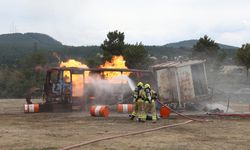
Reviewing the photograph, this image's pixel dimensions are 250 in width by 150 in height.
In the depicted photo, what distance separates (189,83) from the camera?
75.1 feet

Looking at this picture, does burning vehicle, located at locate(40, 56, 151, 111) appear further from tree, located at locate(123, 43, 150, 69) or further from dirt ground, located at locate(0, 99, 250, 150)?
tree, located at locate(123, 43, 150, 69)

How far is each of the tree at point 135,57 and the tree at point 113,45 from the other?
894 mm

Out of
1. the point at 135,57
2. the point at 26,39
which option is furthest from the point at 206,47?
the point at 26,39

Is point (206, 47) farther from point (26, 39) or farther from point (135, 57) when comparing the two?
point (26, 39)

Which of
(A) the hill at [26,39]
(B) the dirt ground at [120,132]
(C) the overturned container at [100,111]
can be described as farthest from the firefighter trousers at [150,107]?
(A) the hill at [26,39]

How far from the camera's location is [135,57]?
135 ft

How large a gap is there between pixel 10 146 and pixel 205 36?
36.4 metres

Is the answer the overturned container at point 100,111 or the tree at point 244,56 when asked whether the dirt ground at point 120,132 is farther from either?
the tree at point 244,56

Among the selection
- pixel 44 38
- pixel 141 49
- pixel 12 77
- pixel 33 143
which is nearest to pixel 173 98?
pixel 33 143

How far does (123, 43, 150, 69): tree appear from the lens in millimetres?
40812

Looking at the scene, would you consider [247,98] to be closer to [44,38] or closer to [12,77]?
[12,77]

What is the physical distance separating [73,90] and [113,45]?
65.6ft

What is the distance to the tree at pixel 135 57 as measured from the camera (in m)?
40.8

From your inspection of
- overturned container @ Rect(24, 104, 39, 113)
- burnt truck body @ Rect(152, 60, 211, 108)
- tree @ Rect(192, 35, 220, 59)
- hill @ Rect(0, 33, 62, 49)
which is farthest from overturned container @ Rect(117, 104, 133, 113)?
hill @ Rect(0, 33, 62, 49)
